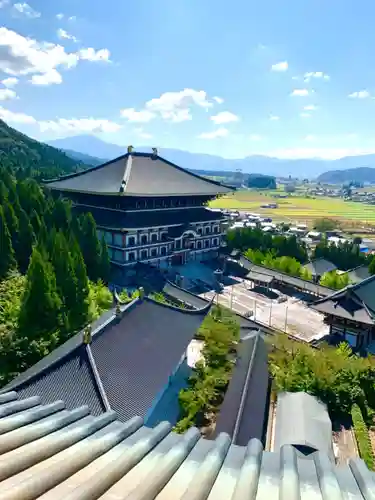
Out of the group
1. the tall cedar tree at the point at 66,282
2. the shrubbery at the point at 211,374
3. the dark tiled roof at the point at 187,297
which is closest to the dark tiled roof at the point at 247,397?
the shrubbery at the point at 211,374

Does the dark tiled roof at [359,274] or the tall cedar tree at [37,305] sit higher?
the tall cedar tree at [37,305]

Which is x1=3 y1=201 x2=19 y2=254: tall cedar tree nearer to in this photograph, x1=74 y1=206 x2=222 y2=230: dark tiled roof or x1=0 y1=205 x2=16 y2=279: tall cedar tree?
x1=0 y1=205 x2=16 y2=279: tall cedar tree

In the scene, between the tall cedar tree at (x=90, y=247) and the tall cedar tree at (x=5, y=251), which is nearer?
the tall cedar tree at (x=5, y=251)

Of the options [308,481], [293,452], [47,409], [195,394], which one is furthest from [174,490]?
[195,394]

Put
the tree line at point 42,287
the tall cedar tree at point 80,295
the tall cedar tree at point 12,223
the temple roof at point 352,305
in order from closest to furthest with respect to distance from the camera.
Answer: the tree line at point 42,287 < the tall cedar tree at point 80,295 < the temple roof at point 352,305 < the tall cedar tree at point 12,223

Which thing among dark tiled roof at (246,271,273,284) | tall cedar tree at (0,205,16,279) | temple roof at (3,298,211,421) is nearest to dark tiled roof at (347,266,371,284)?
dark tiled roof at (246,271,273,284)

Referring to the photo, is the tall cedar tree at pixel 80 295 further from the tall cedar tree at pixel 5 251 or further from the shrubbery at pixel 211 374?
the shrubbery at pixel 211 374

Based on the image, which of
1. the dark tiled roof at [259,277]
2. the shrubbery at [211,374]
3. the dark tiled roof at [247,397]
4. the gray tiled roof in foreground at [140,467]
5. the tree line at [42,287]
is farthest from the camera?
the dark tiled roof at [259,277]
